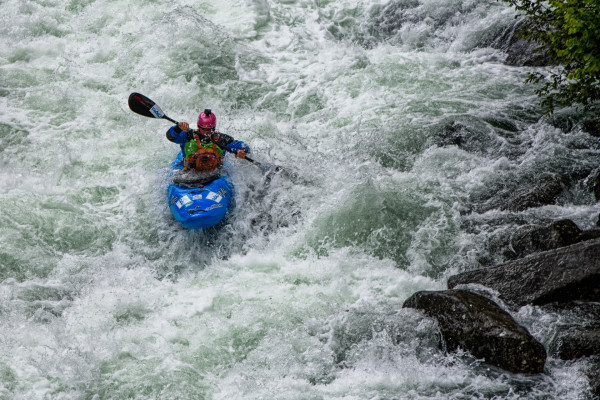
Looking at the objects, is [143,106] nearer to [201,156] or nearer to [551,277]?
[201,156]

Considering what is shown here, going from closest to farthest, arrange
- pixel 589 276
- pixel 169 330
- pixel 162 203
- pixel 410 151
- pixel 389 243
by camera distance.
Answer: pixel 589 276 < pixel 169 330 < pixel 389 243 < pixel 162 203 < pixel 410 151

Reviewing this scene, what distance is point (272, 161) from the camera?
25.4 ft

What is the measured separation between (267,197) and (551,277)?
328cm

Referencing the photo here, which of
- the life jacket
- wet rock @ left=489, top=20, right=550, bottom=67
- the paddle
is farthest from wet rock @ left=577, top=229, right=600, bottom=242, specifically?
wet rock @ left=489, top=20, right=550, bottom=67

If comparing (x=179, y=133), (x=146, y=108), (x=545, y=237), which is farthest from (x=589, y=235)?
(x=146, y=108)

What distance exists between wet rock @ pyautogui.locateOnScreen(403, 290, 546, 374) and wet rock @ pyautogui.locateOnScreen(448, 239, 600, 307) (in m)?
0.30

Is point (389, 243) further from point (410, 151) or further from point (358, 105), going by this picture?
point (358, 105)

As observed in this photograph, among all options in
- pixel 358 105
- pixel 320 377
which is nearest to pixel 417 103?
pixel 358 105

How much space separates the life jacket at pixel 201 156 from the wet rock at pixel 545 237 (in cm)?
337

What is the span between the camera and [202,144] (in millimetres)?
7105

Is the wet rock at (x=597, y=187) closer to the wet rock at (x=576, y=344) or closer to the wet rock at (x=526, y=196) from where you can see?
the wet rock at (x=526, y=196)

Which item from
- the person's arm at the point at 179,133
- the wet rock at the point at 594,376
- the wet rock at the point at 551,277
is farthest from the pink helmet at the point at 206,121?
the wet rock at the point at 594,376

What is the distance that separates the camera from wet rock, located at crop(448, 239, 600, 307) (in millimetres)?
4961

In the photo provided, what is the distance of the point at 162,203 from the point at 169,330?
1988 mm
